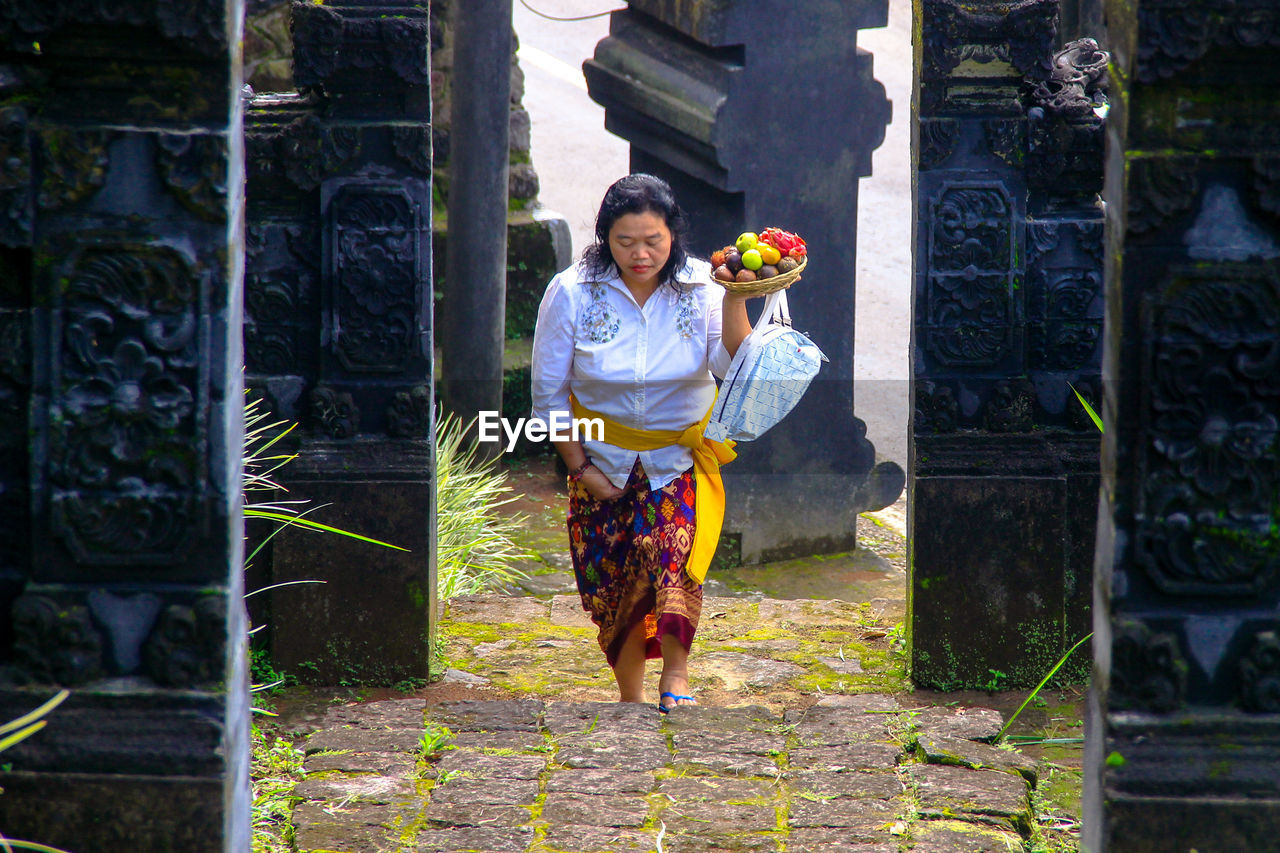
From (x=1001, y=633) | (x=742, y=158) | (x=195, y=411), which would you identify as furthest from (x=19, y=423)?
(x=742, y=158)

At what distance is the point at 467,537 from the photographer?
6.82 metres

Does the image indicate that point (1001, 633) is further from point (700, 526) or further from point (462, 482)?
point (462, 482)

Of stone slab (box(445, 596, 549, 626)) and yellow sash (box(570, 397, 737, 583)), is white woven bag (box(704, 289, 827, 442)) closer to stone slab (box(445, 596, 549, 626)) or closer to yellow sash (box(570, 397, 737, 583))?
yellow sash (box(570, 397, 737, 583))

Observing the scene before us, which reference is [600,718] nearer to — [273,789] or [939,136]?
[273,789]

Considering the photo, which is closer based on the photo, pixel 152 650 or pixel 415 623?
pixel 152 650

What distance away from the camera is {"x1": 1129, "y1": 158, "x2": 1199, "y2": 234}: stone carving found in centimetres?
254

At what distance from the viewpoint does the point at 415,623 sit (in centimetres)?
505

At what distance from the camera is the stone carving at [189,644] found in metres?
2.65

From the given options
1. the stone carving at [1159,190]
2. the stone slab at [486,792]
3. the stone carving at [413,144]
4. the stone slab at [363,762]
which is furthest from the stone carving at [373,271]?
the stone carving at [1159,190]

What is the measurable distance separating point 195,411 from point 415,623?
256 centimetres

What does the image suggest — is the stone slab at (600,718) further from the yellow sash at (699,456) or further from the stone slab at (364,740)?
the yellow sash at (699,456)

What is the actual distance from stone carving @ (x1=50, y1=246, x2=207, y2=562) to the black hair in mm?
2070

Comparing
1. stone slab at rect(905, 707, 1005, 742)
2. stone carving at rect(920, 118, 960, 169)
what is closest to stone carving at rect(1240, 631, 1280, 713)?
stone slab at rect(905, 707, 1005, 742)

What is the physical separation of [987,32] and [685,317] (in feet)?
4.99
